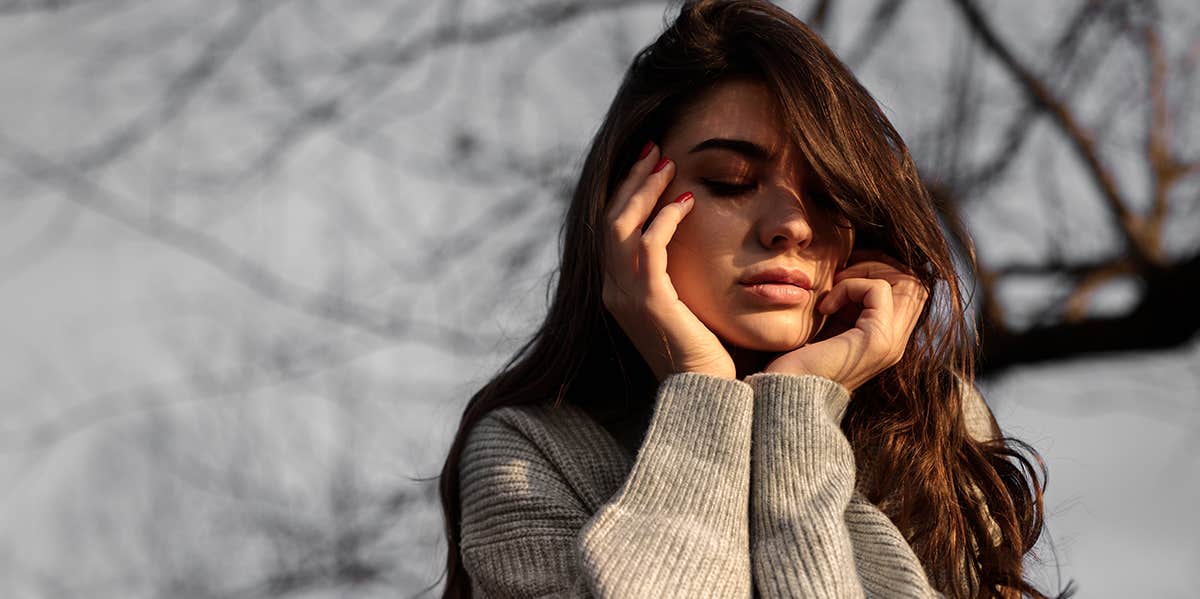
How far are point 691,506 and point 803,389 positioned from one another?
0.22m

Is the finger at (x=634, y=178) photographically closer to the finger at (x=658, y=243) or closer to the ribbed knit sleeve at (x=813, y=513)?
the finger at (x=658, y=243)

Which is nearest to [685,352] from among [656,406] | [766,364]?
[656,406]

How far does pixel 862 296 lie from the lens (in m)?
1.84

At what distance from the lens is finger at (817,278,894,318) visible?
182 centimetres

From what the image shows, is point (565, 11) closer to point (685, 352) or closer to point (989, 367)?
point (989, 367)

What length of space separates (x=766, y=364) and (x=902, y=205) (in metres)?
0.30

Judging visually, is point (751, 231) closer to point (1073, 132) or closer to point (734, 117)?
point (734, 117)

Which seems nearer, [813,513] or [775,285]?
[813,513]

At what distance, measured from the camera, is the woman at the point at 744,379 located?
1.64m

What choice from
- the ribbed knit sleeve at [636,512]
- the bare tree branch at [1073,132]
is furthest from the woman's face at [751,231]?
the bare tree branch at [1073,132]

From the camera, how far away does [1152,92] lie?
3133 millimetres

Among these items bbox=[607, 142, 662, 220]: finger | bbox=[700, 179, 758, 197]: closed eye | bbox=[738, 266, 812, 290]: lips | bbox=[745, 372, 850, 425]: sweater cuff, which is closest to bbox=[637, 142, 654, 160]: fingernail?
bbox=[607, 142, 662, 220]: finger

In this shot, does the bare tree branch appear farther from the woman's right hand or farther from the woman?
the woman's right hand

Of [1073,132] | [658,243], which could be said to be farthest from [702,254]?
[1073,132]
